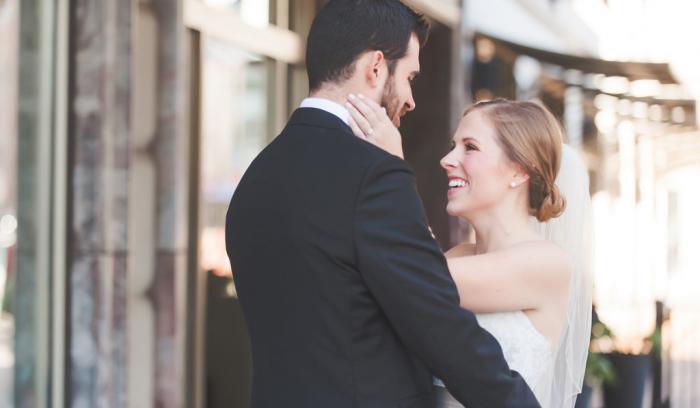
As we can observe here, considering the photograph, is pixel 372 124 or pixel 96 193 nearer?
pixel 372 124

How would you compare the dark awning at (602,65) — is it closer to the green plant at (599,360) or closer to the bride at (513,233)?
the green plant at (599,360)

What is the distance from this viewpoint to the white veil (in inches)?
122

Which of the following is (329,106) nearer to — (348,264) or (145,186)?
(348,264)

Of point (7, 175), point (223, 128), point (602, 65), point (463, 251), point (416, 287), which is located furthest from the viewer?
point (602, 65)

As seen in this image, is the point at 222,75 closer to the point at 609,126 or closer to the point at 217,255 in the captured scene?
the point at 217,255

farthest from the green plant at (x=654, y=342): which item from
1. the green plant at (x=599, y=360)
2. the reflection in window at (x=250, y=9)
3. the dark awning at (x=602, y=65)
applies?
the reflection in window at (x=250, y=9)

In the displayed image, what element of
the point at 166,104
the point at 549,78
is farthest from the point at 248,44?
the point at 549,78

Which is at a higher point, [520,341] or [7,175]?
[7,175]

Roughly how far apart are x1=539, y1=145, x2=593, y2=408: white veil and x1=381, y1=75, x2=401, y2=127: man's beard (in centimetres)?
94

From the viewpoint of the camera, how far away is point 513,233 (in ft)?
8.94

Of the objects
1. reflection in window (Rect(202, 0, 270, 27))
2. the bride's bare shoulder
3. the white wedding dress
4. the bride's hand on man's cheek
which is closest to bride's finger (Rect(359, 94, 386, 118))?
the bride's hand on man's cheek

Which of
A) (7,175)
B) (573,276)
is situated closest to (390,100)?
(573,276)

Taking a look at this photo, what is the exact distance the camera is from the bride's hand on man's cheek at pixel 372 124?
2.20 m

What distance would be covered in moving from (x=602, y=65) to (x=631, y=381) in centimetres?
337
